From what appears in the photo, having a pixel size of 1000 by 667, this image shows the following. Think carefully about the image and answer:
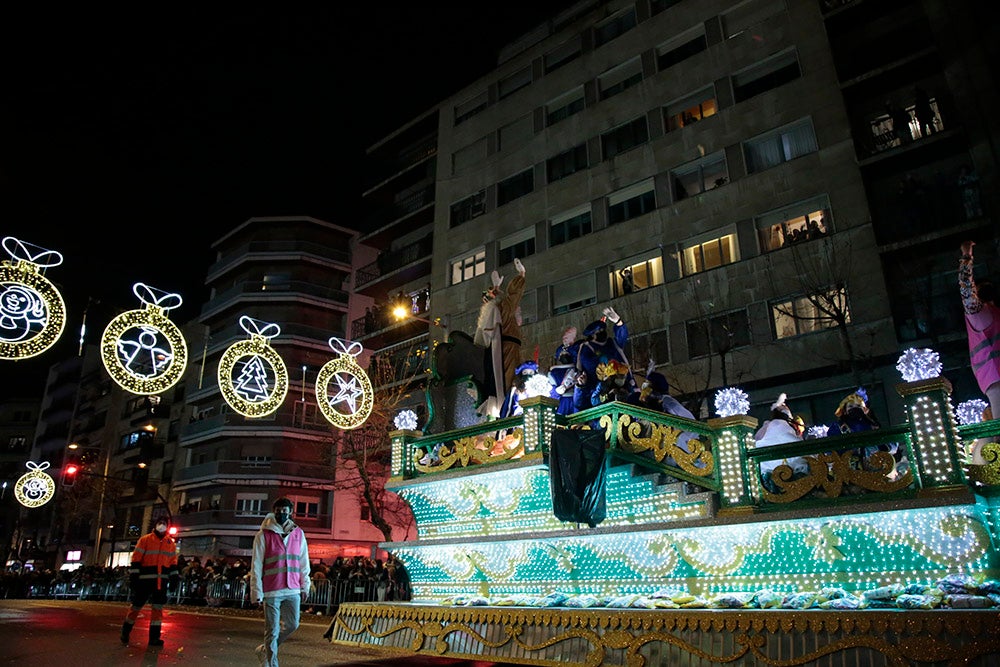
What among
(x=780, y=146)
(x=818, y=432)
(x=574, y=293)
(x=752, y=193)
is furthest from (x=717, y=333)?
(x=818, y=432)

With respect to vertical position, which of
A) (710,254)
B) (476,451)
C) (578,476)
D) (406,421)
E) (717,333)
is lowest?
(578,476)

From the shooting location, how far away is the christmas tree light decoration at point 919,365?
8.37 meters

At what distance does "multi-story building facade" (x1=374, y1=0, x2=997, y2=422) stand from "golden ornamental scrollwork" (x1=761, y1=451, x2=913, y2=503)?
13958mm

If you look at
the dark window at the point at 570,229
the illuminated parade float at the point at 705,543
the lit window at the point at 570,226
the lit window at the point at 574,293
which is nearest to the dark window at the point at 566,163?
the lit window at the point at 570,226

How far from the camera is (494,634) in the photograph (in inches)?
373

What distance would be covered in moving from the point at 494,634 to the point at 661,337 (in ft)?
64.7

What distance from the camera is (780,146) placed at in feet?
89.1

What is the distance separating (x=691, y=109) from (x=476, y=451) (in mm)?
23942

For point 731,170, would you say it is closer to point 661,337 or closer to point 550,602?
point 661,337

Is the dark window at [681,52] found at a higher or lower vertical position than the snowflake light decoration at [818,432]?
higher

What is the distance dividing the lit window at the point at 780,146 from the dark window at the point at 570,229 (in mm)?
7823

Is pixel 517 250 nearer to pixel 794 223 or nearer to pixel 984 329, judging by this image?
pixel 794 223

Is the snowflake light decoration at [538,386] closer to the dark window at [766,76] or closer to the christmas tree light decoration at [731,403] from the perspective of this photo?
the christmas tree light decoration at [731,403]

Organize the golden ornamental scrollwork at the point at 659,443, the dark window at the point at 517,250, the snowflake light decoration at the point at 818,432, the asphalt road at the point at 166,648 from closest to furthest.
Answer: the asphalt road at the point at 166,648 → the golden ornamental scrollwork at the point at 659,443 → the snowflake light decoration at the point at 818,432 → the dark window at the point at 517,250
